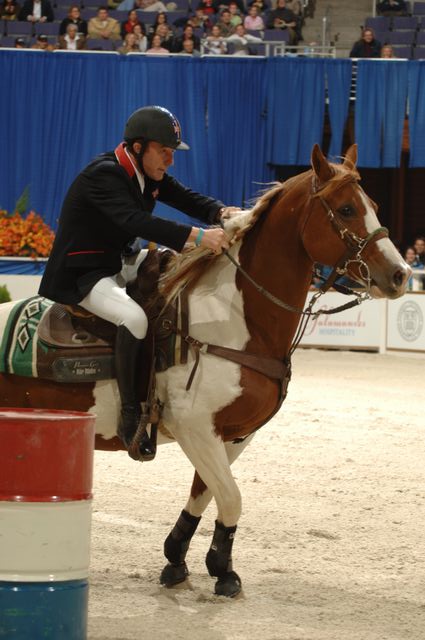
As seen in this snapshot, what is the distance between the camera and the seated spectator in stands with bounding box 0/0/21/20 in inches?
792

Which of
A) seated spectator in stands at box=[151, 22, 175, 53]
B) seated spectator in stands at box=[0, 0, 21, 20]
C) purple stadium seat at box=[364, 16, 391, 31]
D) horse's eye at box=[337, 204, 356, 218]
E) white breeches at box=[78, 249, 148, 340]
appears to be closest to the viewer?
horse's eye at box=[337, 204, 356, 218]

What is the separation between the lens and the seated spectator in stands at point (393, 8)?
776 inches

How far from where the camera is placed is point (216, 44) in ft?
60.6

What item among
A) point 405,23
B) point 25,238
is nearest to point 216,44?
point 405,23

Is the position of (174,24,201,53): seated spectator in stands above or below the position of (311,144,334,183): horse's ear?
above

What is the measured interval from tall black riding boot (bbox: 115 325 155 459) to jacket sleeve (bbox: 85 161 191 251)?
46cm

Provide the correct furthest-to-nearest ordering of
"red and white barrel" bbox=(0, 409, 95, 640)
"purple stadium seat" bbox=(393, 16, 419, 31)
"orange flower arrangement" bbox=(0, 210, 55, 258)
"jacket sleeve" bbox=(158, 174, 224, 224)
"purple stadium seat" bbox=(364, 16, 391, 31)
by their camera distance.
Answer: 1. "purple stadium seat" bbox=(364, 16, 391, 31)
2. "purple stadium seat" bbox=(393, 16, 419, 31)
3. "orange flower arrangement" bbox=(0, 210, 55, 258)
4. "jacket sleeve" bbox=(158, 174, 224, 224)
5. "red and white barrel" bbox=(0, 409, 95, 640)

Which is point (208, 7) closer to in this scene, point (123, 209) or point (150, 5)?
point (150, 5)

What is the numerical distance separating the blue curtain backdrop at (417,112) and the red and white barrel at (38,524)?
50.7 feet

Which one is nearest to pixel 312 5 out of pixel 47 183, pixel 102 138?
pixel 102 138

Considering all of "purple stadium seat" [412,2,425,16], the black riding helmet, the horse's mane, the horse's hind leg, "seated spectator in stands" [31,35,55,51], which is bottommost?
the horse's hind leg

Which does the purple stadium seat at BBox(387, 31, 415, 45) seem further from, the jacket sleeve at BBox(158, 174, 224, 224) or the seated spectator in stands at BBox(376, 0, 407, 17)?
the jacket sleeve at BBox(158, 174, 224, 224)

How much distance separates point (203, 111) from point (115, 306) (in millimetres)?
14328

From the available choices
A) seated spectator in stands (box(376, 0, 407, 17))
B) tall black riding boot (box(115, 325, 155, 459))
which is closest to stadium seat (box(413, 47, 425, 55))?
seated spectator in stands (box(376, 0, 407, 17))
